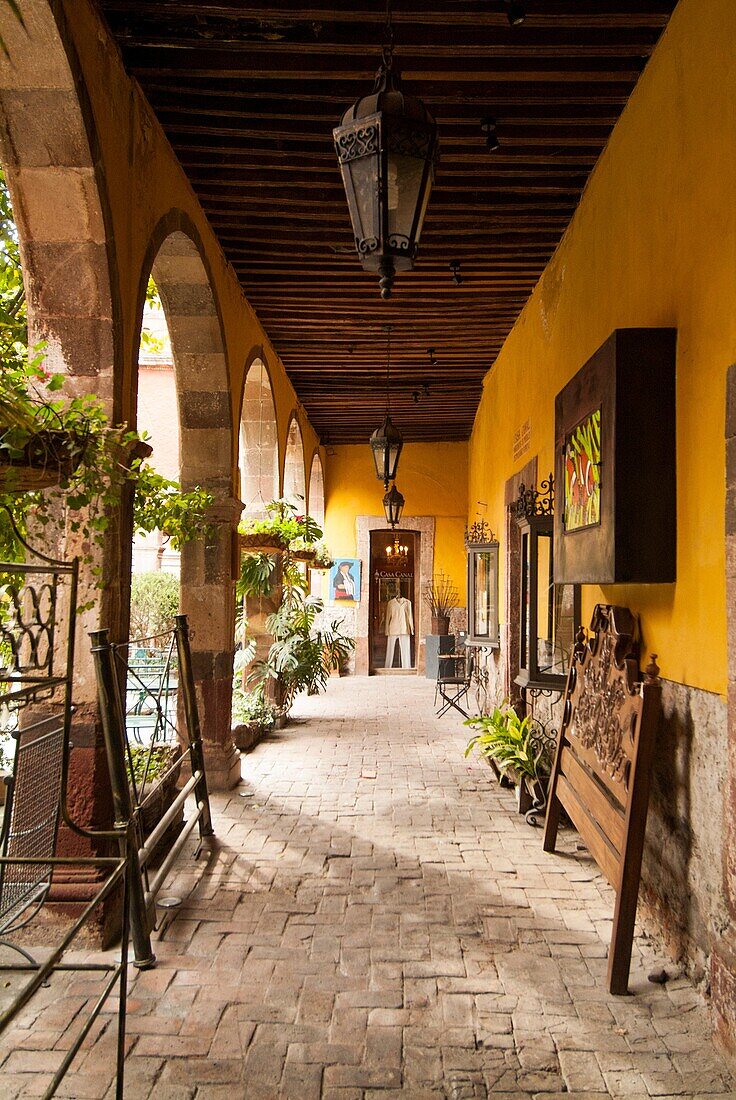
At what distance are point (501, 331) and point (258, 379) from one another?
2.46 meters

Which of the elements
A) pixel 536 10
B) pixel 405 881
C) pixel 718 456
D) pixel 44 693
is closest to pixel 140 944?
pixel 44 693

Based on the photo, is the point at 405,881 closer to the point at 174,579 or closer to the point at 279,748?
the point at 279,748

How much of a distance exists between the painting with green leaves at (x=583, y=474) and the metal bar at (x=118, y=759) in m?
2.10

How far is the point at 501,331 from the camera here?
7.51 metres

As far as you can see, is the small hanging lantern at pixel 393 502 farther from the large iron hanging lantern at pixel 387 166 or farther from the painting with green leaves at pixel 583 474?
the large iron hanging lantern at pixel 387 166

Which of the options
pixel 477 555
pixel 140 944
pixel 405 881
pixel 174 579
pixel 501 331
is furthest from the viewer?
pixel 174 579

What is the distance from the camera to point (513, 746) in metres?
5.41

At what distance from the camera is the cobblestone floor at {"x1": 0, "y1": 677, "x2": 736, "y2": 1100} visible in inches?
89.2

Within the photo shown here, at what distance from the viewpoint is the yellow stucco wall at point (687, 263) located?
266cm

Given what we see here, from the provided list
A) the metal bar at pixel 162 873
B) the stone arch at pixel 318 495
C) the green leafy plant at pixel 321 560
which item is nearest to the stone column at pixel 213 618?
the metal bar at pixel 162 873

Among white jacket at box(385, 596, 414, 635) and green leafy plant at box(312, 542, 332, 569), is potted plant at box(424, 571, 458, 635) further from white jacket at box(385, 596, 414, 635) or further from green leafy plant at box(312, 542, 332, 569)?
green leafy plant at box(312, 542, 332, 569)

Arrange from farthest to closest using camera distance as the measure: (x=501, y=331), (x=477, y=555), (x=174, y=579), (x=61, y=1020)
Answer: (x=174, y=579) → (x=477, y=555) → (x=501, y=331) → (x=61, y=1020)

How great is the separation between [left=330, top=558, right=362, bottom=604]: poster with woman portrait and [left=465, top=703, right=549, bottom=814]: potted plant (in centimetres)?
680

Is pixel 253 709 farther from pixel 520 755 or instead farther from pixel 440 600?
pixel 440 600
